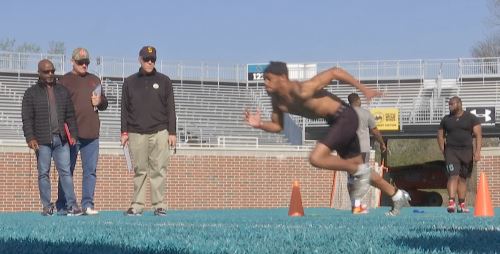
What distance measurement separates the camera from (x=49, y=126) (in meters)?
12.0

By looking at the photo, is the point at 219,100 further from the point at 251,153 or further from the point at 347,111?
the point at 347,111

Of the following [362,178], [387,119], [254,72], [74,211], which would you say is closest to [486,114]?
[387,119]

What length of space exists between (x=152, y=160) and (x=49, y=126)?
125cm

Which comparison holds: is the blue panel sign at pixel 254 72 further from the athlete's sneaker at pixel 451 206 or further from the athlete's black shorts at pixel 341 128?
the athlete's black shorts at pixel 341 128

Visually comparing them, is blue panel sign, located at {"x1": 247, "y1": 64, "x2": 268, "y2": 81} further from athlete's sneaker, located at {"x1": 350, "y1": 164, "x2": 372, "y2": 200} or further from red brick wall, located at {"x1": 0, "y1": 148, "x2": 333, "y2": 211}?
athlete's sneaker, located at {"x1": 350, "y1": 164, "x2": 372, "y2": 200}

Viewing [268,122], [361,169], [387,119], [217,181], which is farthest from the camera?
[387,119]

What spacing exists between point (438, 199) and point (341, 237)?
34.9 metres

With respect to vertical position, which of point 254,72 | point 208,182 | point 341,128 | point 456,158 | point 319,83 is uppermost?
point 254,72

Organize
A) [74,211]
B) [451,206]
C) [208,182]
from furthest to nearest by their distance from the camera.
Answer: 1. [208,182]
2. [451,206]
3. [74,211]

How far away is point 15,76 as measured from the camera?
47.4 meters

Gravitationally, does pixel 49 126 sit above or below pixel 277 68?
below

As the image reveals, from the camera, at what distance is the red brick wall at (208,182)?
91.4ft

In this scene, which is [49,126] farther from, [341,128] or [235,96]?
[235,96]

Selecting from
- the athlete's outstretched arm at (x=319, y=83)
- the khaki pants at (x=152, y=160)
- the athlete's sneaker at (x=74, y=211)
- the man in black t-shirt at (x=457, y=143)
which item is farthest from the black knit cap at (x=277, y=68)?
the man in black t-shirt at (x=457, y=143)
